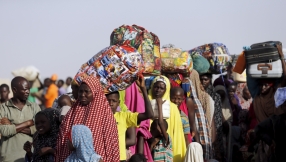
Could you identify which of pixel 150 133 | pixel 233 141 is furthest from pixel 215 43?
pixel 150 133

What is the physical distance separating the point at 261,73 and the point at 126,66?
300cm

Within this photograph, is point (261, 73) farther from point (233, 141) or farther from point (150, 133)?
point (233, 141)

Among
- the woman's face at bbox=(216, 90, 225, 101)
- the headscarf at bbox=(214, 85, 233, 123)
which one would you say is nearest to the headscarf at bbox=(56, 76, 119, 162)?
the headscarf at bbox=(214, 85, 233, 123)

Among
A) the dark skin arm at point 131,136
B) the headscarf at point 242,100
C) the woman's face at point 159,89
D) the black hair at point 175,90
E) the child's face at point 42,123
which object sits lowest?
the headscarf at point 242,100

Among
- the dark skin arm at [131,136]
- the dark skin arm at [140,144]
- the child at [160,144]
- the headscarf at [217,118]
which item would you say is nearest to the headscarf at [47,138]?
the dark skin arm at [131,136]

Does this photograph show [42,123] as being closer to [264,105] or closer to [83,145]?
[83,145]

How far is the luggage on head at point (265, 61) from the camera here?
35.1 ft

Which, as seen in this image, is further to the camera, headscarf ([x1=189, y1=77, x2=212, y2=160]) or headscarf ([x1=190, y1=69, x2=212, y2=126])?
headscarf ([x1=190, y1=69, x2=212, y2=126])

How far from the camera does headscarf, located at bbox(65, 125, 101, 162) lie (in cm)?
761

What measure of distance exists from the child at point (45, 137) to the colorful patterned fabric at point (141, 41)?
1578 millimetres

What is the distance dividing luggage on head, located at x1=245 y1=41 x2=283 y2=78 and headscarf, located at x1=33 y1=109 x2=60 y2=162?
3376 millimetres

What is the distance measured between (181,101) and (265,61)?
137cm

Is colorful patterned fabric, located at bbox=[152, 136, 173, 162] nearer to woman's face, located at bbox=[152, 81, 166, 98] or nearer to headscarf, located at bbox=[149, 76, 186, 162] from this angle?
headscarf, located at bbox=[149, 76, 186, 162]

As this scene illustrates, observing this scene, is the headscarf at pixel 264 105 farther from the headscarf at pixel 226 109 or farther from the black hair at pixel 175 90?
the headscarf at pixel 226 109
